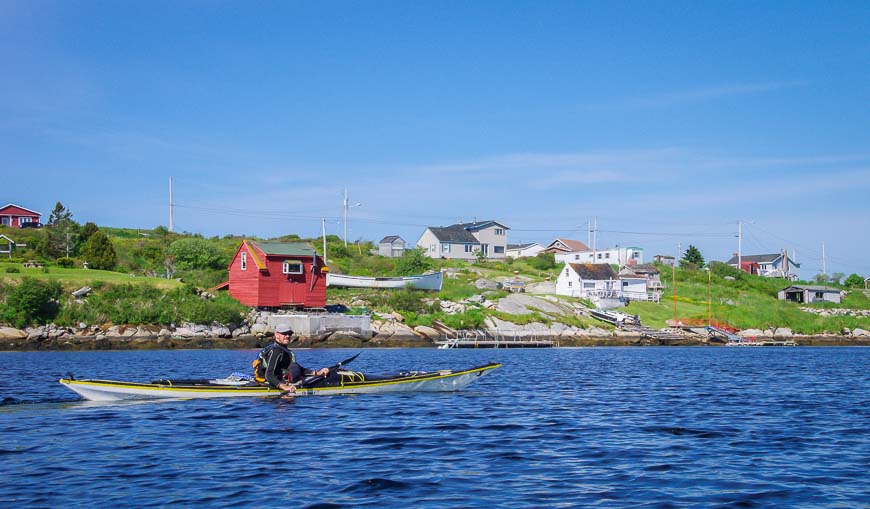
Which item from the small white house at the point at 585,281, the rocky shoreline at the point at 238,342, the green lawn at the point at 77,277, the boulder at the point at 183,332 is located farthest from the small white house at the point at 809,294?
the boulder at the point at 183,332

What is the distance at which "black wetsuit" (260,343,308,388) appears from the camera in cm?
2145

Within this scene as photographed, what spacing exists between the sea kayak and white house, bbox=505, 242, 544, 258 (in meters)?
97.0

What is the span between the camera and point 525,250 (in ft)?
402

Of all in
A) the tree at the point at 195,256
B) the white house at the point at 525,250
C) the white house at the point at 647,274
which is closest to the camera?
the tree at the point at 195,256

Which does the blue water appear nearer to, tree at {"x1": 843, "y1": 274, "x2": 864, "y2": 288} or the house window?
the house window

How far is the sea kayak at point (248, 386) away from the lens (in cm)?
2070

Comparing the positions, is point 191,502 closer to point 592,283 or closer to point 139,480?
point 139,480

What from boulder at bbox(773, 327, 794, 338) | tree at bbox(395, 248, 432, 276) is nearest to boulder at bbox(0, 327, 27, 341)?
tree at bbox(395, 248, 432, 276)

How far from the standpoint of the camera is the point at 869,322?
256 ft

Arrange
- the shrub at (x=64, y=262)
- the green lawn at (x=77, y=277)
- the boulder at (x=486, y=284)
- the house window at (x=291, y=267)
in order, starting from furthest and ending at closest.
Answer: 1. the boulder at (x=486, y=284)
2. the shrub at (x=64, y=262)
3. the house window at (x=291, y=267)
4. the green lawn at (x=77, y=277)

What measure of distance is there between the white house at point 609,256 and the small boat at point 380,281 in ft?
120

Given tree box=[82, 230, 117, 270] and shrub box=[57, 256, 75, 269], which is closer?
shrub box=[57, 256, 75, 269]

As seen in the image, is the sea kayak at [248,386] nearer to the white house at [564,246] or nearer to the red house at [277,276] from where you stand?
the red house at [277,276]

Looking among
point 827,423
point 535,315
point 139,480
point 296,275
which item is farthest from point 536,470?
point 535,315
